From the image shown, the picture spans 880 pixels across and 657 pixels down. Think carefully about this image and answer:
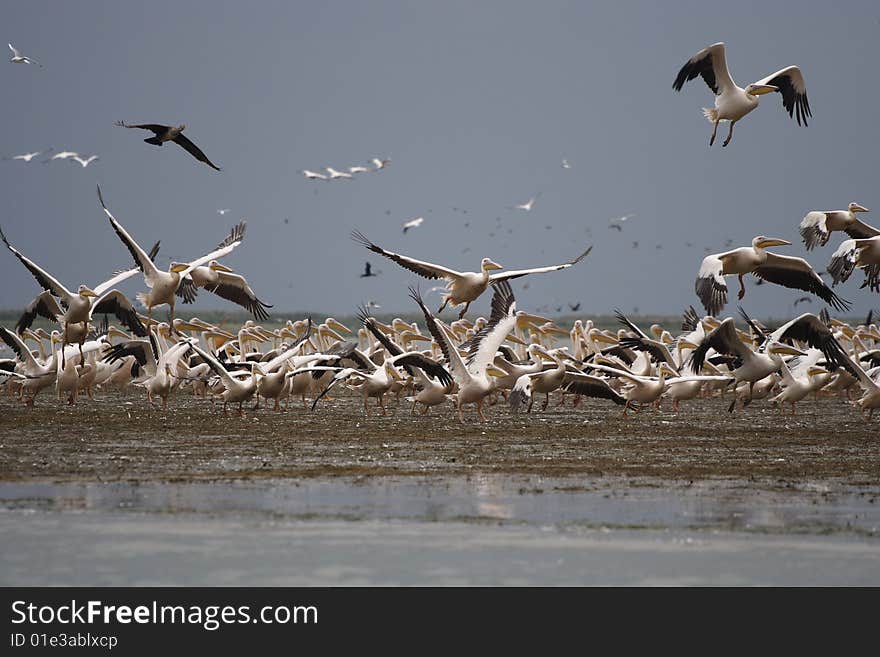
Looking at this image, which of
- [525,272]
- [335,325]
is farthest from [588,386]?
[335,325]

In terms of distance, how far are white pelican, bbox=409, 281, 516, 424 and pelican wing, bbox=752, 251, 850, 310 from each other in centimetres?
289

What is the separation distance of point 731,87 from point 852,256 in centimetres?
245

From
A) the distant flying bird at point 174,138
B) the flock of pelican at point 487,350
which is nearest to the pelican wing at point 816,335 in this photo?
the flock of pelican at point 487,350

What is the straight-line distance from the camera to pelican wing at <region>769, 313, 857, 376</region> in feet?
50.7

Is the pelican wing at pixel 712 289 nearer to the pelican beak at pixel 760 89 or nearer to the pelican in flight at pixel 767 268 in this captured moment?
the pelican in flight at pixel 767 268

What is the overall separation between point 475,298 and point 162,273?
3.81m

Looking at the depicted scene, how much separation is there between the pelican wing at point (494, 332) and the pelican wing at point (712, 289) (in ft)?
8.49

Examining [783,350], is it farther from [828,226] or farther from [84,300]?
[84,300]

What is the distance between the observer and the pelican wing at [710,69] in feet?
53.8

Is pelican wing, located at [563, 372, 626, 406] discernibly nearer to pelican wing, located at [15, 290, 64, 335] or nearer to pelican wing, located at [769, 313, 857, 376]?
pelican wing, located at [769, 313, 857, 376]
